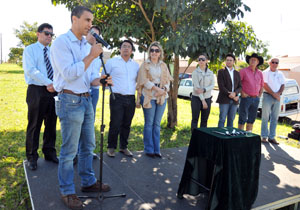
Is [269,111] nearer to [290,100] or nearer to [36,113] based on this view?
[290,100]

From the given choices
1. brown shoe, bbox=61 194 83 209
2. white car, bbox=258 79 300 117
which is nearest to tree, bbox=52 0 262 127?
brown shoe, bbox=61 194 83 209

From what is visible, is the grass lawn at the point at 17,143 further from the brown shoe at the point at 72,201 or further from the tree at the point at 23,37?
the tree at the point at 23,37

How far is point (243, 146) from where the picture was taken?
2760 millimetres

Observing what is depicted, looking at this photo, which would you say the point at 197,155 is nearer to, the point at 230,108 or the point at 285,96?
the point at 230,108

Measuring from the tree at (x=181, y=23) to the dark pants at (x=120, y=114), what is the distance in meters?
1.41

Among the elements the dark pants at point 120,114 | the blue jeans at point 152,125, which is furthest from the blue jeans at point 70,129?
the blue jeans at point 152,125

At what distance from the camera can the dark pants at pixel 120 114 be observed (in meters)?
4.17

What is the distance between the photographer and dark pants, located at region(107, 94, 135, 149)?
13.7 ft

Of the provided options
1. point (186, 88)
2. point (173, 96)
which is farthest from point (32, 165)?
point (186, 88)

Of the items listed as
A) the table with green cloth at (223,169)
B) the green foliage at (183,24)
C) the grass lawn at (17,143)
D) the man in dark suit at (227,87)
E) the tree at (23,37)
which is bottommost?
the grass lawn at (17,143)

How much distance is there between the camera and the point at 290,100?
950 cm

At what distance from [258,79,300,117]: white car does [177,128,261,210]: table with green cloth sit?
7.58 m

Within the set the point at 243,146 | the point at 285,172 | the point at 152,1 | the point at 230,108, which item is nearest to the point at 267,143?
the point at 230,108

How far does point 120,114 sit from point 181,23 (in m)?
2.62
